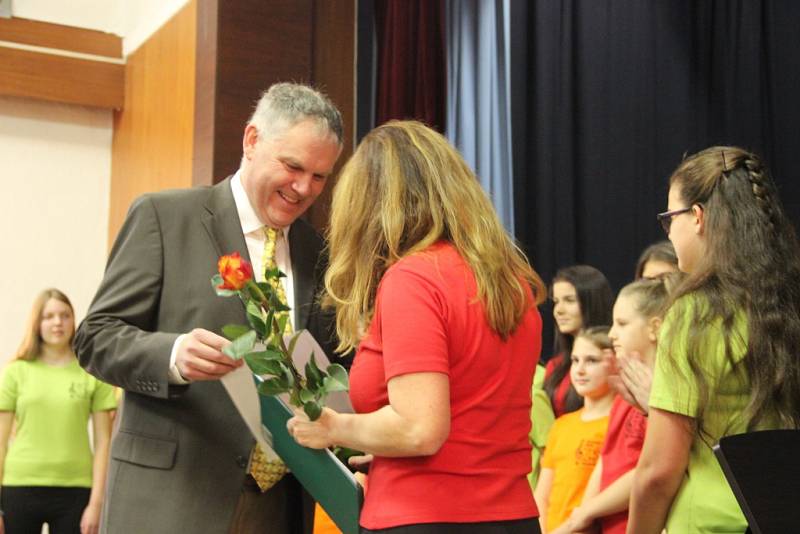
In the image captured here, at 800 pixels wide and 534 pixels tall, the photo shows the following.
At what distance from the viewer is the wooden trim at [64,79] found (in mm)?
5906

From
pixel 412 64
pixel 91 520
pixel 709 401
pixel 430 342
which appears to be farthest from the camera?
pixel 412 64

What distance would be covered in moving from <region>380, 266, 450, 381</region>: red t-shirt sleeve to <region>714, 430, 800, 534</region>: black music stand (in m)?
0.43

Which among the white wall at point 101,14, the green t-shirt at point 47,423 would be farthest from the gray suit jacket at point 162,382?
the white wall at point 101,14

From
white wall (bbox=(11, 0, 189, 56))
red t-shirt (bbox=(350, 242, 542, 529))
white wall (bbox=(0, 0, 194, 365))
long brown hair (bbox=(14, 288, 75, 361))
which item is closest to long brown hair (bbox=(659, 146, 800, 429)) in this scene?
red t-shirt (bbox=(350, 242, 542, 529))

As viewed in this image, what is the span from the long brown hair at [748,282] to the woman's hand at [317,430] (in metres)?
0.72

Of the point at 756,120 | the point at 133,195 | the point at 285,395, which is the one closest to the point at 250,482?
the point at 285,395

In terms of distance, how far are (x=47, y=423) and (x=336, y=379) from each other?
145 inches

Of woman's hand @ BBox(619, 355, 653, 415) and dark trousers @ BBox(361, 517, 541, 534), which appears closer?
dark trousers @ BBox(361, 517, 541, 534)

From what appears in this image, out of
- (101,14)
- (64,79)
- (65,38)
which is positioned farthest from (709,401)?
(101,14)

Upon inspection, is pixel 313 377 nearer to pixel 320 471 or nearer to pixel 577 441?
pixel 320 471

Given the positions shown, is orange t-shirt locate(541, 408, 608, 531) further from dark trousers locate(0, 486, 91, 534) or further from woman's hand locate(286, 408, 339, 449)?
dark trousers locate(0, 486, 91, 534)

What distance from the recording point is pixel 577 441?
330cm

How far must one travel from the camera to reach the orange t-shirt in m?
3.23

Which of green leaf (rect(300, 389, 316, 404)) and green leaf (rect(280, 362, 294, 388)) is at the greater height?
green leaf (rect(280, 362, 294, 388))
